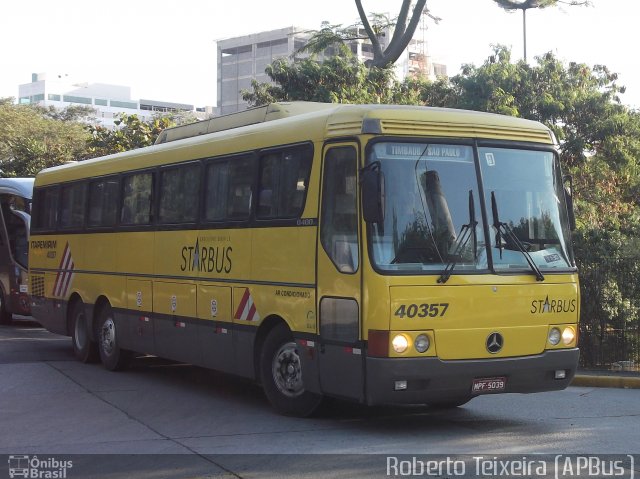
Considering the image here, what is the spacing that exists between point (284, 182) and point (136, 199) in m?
4.14

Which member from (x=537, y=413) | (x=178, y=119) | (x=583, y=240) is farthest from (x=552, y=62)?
(x=178, y=119)

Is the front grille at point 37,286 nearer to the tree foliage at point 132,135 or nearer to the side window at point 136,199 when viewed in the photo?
the side window at point 136,199

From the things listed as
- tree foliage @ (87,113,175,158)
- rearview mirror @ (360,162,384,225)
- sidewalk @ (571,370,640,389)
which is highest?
tree foliage @ (87,113,175,158)

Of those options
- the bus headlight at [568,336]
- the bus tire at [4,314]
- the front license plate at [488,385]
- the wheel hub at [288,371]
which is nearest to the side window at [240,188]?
the wheel hub at [288,371]

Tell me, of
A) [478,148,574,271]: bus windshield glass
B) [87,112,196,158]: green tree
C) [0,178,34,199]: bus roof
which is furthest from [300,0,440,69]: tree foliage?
[478,148,574,271]: bus windshield glass

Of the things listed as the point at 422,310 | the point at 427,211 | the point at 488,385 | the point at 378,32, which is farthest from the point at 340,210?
the point at 378,32

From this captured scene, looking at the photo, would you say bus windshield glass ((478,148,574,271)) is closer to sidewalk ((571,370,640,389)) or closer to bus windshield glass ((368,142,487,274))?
bus windshield glass ((368,142,487,274))

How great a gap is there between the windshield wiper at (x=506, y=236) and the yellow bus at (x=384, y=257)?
14 mm

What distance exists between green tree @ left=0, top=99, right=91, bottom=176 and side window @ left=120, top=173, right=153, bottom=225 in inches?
1100

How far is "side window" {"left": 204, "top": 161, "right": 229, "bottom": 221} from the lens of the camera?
11.0 metres

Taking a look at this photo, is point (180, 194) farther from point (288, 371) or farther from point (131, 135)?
point (131, 135)

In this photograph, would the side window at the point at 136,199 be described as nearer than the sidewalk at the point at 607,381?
Yes

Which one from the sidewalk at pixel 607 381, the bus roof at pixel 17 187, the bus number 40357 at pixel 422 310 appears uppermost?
the bus roof at pixel 17 187

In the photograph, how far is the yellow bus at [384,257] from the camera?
8414mm
